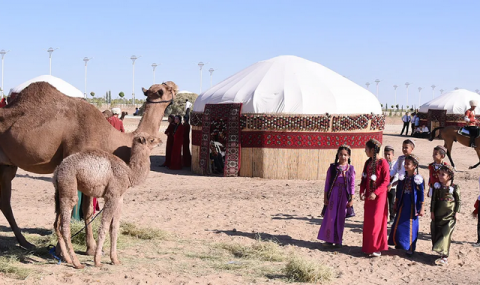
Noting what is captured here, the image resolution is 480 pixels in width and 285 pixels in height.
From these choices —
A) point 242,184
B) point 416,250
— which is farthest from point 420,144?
point 416,250

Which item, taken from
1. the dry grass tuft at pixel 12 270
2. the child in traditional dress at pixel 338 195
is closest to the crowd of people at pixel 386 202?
the child in traditional dress at pixel 338 195

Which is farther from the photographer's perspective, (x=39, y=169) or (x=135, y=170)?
(x=39, y=169)

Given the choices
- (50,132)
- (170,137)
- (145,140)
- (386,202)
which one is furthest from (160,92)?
(170,137)

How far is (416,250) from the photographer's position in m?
7.73

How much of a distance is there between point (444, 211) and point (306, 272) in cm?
221

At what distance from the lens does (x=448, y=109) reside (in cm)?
3025

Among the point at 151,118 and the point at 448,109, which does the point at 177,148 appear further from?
the point at 448,109

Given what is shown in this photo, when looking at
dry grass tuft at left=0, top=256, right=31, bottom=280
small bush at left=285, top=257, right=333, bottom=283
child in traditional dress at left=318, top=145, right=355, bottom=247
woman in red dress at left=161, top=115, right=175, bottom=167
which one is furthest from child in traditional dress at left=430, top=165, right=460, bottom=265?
woman in red dress at left=161, top=115, right=175, bottom=167

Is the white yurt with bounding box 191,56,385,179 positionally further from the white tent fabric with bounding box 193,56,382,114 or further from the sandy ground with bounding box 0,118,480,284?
the sandy ground with bounding box 0,118,480,284

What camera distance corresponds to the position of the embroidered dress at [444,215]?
279 inches

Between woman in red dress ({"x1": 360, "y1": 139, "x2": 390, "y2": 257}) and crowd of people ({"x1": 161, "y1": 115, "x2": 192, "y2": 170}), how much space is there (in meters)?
9.87

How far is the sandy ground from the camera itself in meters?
6.15

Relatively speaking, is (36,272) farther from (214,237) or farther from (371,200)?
(371,200)

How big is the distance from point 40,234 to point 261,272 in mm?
3467
